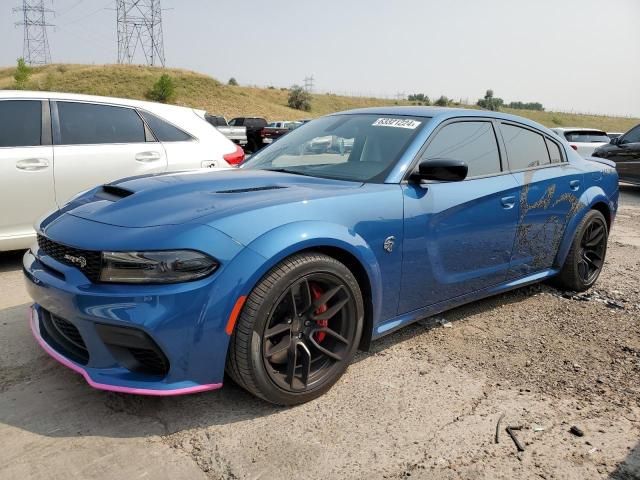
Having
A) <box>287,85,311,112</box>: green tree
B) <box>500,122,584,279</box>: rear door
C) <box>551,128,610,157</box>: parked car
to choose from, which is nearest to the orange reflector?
<box>500,122,584,279</box>: rear door

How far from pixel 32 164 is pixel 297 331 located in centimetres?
334

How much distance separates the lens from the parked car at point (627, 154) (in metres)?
11.6

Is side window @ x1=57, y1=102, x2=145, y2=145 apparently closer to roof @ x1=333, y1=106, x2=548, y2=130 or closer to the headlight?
roof @ x1=333, y1=106, x2=548, y2=130

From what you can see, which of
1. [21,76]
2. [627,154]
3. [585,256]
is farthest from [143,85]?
[585,256]

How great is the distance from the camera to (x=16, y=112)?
4715mm

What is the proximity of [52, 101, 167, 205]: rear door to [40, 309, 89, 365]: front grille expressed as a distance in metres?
2.42

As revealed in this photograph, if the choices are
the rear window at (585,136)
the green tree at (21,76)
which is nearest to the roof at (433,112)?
the rear window at (585,136)

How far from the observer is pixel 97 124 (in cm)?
514

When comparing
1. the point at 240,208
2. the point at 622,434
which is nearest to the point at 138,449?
the point at 240,208

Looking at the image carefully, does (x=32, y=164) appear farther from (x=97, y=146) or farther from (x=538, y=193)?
(x=538, y=193)

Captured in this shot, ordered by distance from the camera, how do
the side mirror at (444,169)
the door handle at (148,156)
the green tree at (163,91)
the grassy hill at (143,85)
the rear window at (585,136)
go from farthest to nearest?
1. the grassy hill at (143,85)
2. the green tree at (163,91)
3. the rear window at (585,136)
4. the door handle at (148,156)
5. the side mirror at (444,169)

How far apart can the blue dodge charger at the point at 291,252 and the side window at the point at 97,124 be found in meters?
2.13

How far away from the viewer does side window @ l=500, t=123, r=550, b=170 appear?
3.91 metres

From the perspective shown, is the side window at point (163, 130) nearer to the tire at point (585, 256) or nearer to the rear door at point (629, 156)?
the tire at point (585, 256)
